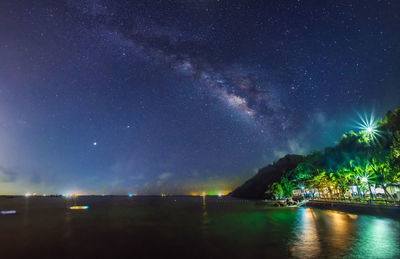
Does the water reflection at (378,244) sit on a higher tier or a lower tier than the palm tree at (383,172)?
lower

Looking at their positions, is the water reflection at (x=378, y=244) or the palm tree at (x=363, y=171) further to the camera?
the palm tree at (x=363, y=171)

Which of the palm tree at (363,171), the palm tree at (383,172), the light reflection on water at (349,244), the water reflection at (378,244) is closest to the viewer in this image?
the water reflection at (378,244)

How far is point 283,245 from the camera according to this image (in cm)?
2244

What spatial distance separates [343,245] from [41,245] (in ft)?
98.7

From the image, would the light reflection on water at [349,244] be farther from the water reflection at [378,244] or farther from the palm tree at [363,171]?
the palm tree at [363,171]

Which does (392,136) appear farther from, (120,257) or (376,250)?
(120,257)

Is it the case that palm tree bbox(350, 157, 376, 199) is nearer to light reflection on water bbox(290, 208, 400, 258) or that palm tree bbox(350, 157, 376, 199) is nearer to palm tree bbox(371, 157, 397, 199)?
palm tree bbox(371, 157, 397, 199)

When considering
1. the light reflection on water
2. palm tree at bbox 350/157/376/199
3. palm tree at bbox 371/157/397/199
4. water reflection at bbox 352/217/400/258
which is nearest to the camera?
water reflection at bbox 352/217/400/258

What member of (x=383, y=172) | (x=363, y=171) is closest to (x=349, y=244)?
(x=383, y=172)

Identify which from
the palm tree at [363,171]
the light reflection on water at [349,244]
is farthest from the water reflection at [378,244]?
the palm tree at [363,171]

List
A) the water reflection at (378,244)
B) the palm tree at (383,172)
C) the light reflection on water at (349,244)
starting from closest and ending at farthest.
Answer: the water reflection at (378,244)
the light reflection on water at (349,244)
the palm tree at (383,172)

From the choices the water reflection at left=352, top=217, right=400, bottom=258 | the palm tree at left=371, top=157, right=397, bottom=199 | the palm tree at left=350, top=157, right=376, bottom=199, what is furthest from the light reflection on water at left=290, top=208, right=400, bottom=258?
the palm tree at left=350, top=157, right=376, bottom=199

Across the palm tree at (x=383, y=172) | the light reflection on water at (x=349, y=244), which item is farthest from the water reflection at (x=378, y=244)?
the palm tree at (x=383, y=172)

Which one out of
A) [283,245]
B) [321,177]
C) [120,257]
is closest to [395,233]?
[283,245]
